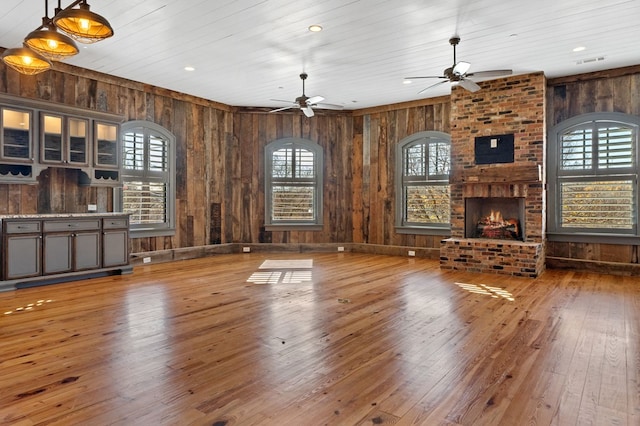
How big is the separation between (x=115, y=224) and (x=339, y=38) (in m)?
4.32

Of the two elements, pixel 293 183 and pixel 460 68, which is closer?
pixel 460 68

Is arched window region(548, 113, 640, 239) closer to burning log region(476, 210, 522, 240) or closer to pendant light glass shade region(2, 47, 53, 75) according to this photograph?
burning log region(476, 210, 522, 240)

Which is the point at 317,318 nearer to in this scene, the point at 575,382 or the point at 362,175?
the point at 575,382

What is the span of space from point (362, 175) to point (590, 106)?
4.39m

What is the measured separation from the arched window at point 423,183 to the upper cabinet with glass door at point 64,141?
5828 mm

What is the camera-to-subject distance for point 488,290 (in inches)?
204

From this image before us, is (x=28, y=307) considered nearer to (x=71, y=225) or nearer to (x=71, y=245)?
(x=71, y=245)

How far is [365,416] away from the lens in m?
2.11

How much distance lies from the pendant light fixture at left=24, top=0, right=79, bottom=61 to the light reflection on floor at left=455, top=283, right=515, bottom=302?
5056 millimetres

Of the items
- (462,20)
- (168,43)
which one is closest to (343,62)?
(462,20)

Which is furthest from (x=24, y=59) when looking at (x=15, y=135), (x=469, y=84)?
(x=469, y=84)

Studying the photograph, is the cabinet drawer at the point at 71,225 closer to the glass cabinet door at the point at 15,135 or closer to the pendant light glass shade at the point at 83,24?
the glass cabinet door at the point at 15,135

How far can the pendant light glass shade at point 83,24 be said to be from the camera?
2.96 metres

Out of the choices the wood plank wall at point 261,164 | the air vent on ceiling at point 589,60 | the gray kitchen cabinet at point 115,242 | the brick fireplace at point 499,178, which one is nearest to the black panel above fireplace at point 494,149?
the brick fireplace at point 499,178
